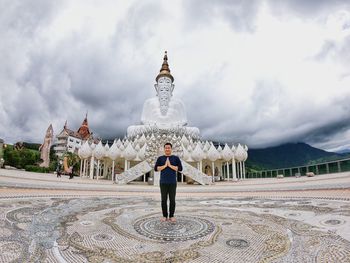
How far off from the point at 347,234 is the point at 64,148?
274ft

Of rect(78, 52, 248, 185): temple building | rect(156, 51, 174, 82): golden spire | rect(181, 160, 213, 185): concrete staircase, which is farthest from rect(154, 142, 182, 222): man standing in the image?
rect(156, 51, 174, 82): golden spire

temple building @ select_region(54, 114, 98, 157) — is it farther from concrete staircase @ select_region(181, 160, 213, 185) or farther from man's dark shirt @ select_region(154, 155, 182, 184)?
man's dark shirt @ select_region(154, 155, 182, 184)

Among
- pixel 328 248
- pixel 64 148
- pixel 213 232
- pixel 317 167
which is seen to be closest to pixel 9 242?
pixel 213 232

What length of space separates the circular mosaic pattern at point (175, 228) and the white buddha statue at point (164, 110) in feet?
100

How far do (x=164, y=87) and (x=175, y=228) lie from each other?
1494 inches

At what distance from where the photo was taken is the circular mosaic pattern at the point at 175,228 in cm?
401

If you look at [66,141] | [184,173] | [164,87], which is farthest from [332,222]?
[66,141]

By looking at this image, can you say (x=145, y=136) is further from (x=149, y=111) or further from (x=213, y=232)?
(x=213, y=232)

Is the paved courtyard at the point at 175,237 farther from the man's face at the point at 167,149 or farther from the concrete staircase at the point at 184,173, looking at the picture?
the concrete staircase at the point at 184,173

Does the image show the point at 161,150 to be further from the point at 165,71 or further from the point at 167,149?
the point at 165,71

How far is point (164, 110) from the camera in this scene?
3894 centimetres

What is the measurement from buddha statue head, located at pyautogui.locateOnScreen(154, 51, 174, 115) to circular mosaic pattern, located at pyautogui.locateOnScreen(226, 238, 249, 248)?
35413 mm

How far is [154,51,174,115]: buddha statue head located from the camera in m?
39.5

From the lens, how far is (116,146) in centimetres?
2720
